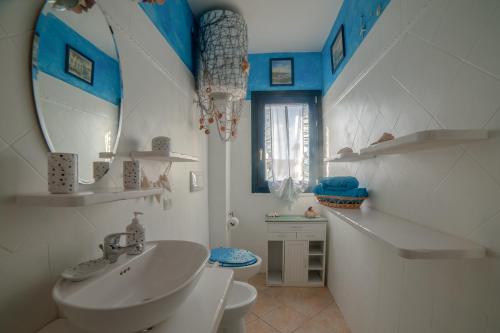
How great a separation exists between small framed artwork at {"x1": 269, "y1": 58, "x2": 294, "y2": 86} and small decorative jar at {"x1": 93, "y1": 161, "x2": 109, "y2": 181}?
2.21 meters

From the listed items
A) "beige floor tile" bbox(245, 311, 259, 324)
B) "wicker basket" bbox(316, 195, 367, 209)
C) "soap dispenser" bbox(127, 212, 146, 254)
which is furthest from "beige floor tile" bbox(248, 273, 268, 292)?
"soap dispenser" bbox(127, 212, 146, 254)

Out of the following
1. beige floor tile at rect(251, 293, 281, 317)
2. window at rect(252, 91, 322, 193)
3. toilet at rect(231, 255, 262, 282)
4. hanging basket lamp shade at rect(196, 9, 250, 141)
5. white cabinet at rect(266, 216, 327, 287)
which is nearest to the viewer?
toilet at rect(231, 255, 262, 282)

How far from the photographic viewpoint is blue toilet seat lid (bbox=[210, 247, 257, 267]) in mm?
1769

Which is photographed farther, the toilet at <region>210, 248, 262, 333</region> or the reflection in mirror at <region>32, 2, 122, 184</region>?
the toilet at <region>210, 248, 262, 333</region>

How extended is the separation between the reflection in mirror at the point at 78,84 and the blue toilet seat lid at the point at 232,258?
1235mm

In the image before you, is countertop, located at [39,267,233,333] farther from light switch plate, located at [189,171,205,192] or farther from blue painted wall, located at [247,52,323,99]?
blue painted wall, located at [247,52,323,99]

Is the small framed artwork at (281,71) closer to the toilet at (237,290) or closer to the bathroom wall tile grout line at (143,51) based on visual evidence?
the bathroom wall tile grout line at (143,51)

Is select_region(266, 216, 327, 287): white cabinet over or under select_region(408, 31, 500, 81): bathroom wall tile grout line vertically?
under

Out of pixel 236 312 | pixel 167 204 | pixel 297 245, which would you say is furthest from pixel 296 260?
pixel 167 204

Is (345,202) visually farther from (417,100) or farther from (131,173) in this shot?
(131,173)

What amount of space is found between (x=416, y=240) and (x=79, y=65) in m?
1.28

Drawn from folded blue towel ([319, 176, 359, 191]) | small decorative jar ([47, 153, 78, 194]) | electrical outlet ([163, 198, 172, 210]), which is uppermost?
small decorative jar ([47, 153, 78, 194])

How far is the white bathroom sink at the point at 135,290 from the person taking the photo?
506 mm

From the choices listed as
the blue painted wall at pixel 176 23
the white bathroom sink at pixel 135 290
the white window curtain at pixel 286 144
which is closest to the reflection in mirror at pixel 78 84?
the white bathroom sink at pixel 135 290
